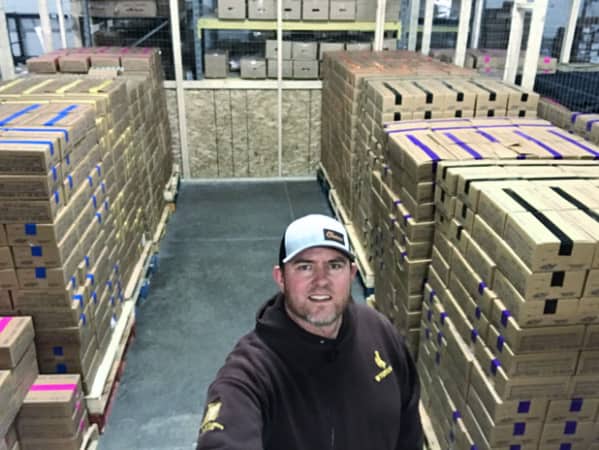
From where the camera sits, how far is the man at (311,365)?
6.19 feet

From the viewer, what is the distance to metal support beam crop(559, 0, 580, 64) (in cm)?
828

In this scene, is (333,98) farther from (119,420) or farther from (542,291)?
(542,291)

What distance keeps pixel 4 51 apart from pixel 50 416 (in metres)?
4.57

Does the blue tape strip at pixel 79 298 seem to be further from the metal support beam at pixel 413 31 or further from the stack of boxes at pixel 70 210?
the metal support beam at pixel 413 31

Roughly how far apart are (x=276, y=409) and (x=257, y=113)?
313 inches

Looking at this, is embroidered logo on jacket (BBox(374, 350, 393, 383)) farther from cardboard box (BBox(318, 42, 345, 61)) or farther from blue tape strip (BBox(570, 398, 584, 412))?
cardboard box (BBox(318, 42, 345, 61))

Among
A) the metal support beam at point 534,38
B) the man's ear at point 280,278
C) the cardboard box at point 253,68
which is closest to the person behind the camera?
the man's ear at point 280,278

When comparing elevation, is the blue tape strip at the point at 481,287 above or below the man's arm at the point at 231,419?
below

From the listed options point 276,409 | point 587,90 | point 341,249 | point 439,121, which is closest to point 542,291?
point 341,249

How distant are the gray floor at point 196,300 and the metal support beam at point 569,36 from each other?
449cm

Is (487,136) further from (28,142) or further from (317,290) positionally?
(28,142)

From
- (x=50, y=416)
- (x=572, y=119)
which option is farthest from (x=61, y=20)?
(x=572, y=119)

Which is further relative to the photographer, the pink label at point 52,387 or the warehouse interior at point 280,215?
the pink label at point 52,387

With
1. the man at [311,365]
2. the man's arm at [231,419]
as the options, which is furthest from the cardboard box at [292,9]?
the man's arm at [231,419]
